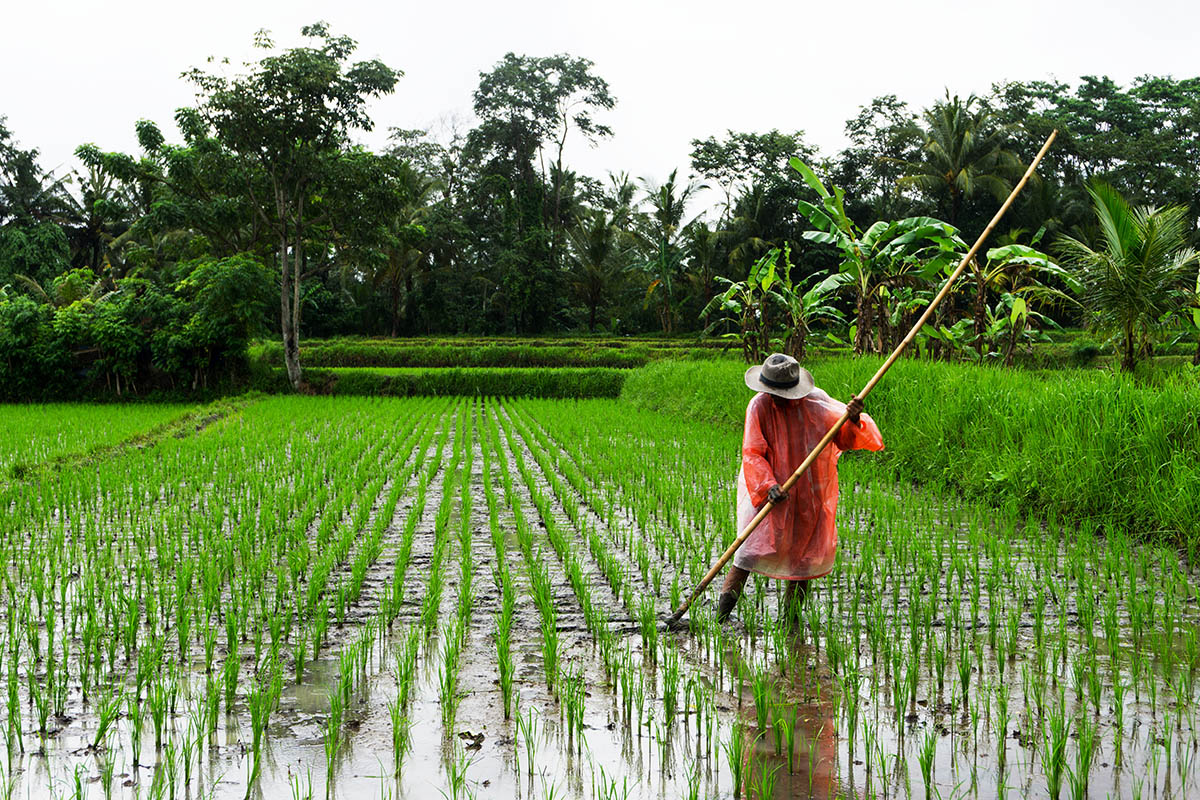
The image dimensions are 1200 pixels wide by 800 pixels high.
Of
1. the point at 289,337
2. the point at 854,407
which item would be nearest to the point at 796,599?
the point at 854,407

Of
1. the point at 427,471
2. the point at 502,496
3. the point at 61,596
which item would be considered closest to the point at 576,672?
the point at 61,596

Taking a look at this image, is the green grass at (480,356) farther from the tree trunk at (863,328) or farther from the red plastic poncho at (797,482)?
the red plastic poncho at (797,482)

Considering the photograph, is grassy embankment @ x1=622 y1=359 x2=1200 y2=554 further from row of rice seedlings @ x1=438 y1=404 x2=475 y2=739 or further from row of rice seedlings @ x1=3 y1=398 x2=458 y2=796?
row of rice seedlings @ x1=3 y1=398 x2=458 y2=796

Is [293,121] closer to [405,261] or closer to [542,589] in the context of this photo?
[405,261]

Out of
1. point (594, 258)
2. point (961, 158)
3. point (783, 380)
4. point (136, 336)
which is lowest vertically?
point (783, 380)

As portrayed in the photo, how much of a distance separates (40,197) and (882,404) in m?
33.3

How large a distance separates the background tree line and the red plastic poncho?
25.3ft

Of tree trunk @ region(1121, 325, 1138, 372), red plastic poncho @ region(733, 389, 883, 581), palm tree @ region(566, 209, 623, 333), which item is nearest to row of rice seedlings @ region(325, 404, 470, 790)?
red plastic poncho @ region(733, 389, 883, 581)

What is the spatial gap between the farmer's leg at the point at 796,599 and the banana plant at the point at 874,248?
6.36 metres

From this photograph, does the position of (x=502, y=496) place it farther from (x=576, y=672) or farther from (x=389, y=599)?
Result: (x=576, y=672)

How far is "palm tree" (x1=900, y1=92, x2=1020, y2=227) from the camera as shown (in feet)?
90.7

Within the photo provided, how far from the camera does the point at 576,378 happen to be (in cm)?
2017

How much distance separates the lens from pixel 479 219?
109 ft

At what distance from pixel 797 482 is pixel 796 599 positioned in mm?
470
